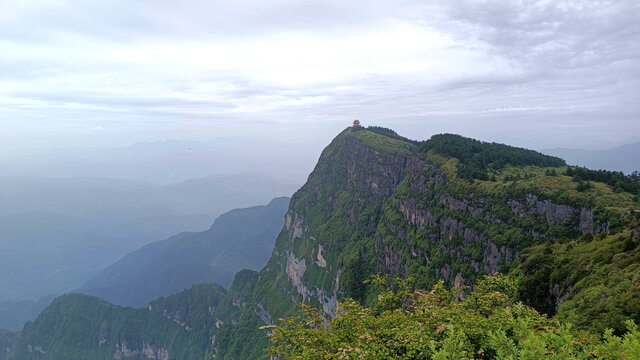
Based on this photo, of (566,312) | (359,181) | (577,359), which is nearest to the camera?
(577,359)

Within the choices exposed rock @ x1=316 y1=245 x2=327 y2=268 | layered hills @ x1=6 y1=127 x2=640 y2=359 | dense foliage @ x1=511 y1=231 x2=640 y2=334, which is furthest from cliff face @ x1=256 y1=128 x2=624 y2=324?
dense foliage @ x1=511 y1=231 x2=640 y2=334

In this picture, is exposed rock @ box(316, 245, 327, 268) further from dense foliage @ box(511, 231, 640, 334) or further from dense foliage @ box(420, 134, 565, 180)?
dense foliage @ box(511, 231, 640, 334)

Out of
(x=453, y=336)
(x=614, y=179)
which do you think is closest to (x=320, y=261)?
(x=614, y=179)

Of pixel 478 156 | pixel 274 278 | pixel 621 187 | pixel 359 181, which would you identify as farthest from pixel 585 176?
pixel 274 278

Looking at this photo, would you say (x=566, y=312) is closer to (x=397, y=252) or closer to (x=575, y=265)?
(x=575, y=265)

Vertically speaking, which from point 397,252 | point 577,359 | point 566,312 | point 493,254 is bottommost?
point 397,252

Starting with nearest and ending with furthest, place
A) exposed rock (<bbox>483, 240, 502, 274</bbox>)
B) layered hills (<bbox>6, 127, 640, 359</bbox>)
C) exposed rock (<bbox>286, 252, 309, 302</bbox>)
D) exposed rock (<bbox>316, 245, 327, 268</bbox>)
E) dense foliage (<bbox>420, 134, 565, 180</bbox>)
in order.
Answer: layered hills (<bbox>6, 127, 640, 359</bbox>) < exposed rock (<bbox>483, 240, 502, 274</bbox>) < dense foliage (<bbox>420, 134, 565, 180</bbox>) < exposed rock (<bbox>316, 245, 327, 268</bbox>) < exposed rock (<bbox>286, 252, 309, 302</bbox>)
